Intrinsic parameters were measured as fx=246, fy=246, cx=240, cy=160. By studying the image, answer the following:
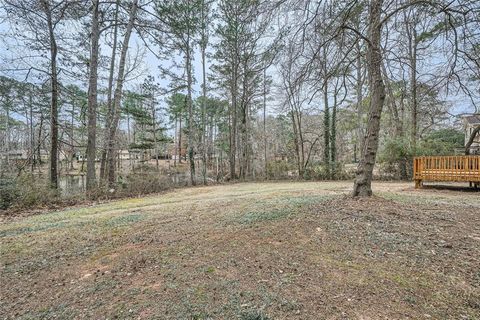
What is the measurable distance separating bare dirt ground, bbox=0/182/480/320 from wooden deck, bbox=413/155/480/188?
4392 mm

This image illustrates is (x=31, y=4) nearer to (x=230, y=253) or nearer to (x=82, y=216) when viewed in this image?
(x=82, y=216)

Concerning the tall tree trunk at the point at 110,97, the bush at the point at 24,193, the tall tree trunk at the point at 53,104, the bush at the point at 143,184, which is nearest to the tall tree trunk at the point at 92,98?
the tall tree trunk at the point at 110,97

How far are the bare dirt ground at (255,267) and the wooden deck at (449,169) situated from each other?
4392mm

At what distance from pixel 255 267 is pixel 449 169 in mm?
8284

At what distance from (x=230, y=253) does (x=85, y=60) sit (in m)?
10.5

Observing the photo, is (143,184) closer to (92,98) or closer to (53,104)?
(92,98)

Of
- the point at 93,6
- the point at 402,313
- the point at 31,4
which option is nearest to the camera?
the point at 402,313

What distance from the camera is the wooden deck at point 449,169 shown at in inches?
283

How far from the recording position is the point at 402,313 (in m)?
1.64

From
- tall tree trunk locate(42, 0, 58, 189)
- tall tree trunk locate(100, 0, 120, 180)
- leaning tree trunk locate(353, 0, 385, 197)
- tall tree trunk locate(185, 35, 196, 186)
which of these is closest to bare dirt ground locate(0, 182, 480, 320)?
leaning tree trunk locate(353, 0, 385, 197)

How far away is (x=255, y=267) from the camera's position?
2318 millimetres

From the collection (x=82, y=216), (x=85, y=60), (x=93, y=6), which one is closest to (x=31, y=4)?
(x=93, y=6)

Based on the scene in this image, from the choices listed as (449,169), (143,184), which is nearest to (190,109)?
(143,184)

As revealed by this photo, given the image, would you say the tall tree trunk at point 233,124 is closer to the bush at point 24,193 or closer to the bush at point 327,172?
the bush at point 327,172
